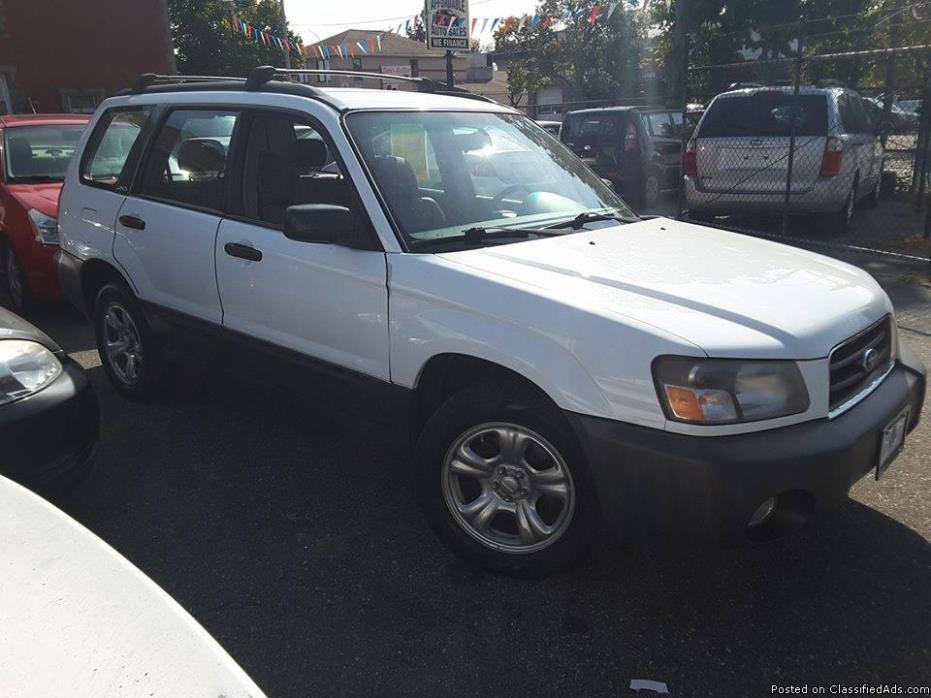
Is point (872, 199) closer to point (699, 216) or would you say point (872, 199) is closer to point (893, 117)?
point (893, 117)

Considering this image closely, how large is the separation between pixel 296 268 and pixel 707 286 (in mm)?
1698

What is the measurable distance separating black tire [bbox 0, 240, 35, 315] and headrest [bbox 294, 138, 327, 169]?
4.01 m

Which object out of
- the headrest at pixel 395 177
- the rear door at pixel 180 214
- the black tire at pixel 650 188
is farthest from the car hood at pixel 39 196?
the black tire at pixel 650 188

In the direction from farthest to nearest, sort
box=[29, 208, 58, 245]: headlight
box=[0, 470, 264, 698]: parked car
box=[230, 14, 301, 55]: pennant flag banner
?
1. box=[230, 14, 301, 55]: pennant flag banner
2. box=[29, 208, 58, 245]: headlight
3. box=[0, 470, 264, 698]: parked car

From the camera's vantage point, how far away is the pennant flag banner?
25.0 m

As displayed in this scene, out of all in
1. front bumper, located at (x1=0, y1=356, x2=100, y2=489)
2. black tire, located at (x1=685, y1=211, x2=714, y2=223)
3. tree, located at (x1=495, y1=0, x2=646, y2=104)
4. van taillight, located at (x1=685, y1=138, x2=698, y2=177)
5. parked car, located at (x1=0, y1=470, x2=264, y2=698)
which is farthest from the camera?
tree, located at (x1=495, y1=0, x2=646, y2=104)

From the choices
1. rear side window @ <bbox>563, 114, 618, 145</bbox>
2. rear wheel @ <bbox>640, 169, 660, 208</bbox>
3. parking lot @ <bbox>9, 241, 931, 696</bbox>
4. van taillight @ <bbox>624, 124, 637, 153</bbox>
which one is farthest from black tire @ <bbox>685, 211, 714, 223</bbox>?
parking lot @ <bbox>9, 241, 931, 696</bbox>

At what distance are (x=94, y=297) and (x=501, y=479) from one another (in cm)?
326

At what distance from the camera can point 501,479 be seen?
2.81 metres

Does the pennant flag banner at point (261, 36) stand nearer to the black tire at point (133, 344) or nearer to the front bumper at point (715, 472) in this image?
the black tire at point (133, 344)

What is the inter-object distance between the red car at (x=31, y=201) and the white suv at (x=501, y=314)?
2239mm

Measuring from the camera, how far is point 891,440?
8.88 feet

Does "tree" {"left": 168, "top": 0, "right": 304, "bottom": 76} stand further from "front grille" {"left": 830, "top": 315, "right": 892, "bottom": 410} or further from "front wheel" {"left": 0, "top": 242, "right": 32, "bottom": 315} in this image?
"front grille" {"left": 830, "top": 315, "right": 892, "bottom": 410}

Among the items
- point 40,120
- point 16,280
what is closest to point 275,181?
point 16,280
